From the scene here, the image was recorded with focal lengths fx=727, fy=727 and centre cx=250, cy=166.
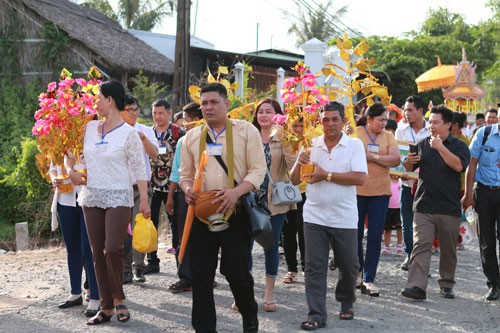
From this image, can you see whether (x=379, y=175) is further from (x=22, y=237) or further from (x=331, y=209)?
(x=22, y=237)

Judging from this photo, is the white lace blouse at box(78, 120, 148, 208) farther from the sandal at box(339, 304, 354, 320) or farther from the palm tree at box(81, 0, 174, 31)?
the palm tree at box(81, 0, 174, 31)

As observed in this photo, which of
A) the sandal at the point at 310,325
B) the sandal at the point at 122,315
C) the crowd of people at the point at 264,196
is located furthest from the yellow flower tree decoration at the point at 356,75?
the sandal at the point at 122,315

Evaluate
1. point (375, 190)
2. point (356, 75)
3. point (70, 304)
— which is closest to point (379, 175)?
point (375, 190)

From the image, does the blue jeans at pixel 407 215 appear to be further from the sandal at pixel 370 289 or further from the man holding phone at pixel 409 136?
the sandal at pixel 370 289

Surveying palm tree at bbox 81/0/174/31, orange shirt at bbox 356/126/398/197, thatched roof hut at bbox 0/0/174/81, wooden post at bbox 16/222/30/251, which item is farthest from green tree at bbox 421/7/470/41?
orange shirt at bbox 356/126/398/197

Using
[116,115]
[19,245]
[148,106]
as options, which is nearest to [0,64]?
→ [148,106]

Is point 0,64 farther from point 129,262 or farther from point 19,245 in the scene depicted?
point 129,262

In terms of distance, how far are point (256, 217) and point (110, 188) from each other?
4.99 feet

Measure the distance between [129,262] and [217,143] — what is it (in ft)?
10.7

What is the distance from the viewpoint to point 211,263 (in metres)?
5.49

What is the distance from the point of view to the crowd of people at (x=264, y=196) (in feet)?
17.9

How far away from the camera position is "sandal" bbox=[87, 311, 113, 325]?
6.33 meters

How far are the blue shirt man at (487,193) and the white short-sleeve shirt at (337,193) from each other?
6.14ft

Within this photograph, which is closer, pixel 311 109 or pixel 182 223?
pixel 311 109
